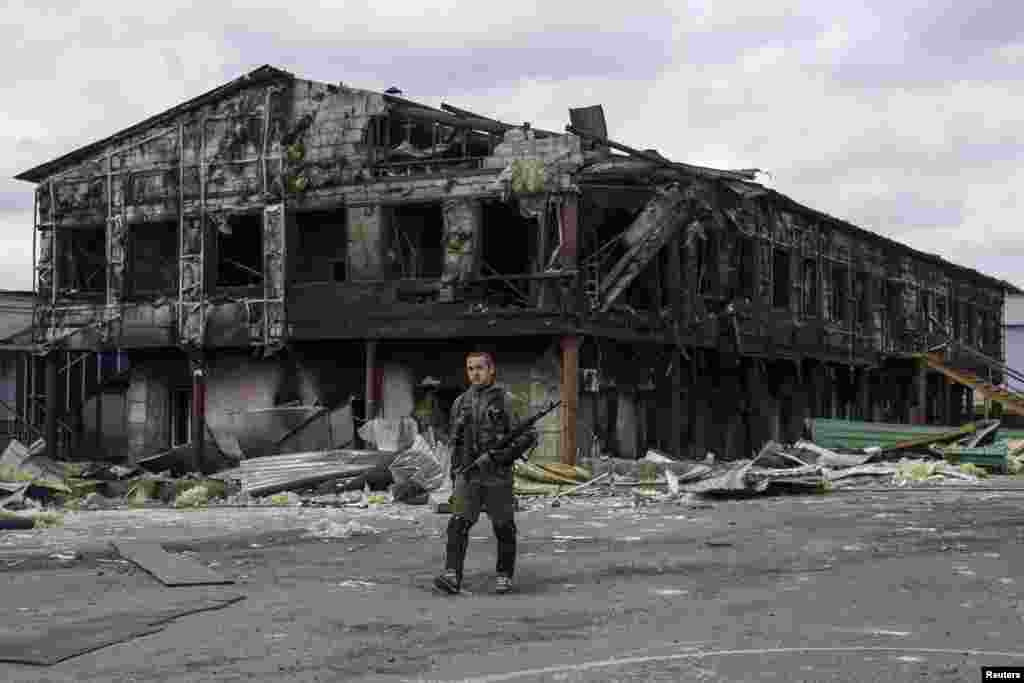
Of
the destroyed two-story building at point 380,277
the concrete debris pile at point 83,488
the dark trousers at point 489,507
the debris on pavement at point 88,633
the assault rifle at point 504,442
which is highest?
the destroyed two-story building at point 380,277

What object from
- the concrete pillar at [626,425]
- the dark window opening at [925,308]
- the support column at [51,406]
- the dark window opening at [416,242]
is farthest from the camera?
the dark window opening at [925,308]

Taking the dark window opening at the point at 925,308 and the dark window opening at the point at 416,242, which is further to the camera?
the dark window opening at the point at 925,308

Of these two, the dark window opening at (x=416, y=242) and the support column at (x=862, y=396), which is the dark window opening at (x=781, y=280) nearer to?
the support column at (x=862, y=396)

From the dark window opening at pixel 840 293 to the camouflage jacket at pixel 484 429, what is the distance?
93.4ft

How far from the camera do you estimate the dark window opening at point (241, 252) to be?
1080 inches

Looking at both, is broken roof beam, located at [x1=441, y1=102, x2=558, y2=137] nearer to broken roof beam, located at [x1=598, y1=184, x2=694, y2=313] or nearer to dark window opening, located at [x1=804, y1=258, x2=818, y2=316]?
broken roof beam, located at [x1=598, y1=184, x2=694, y2=313]

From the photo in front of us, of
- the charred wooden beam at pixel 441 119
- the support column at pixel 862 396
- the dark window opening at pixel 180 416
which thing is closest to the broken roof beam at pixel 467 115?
the charred wooden beam at pixel 441 119

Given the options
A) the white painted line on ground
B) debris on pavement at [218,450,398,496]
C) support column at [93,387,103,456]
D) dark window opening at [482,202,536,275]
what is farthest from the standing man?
support column at [93,387,103,456]

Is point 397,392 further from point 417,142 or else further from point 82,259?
point 82,259

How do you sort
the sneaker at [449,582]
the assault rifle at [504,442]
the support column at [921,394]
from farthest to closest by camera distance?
the support column at [921,394] → the assault rifle at [504,442] → the sneaker at [449,582]

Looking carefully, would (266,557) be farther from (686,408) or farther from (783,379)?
(783,379)

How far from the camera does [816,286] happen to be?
34688mm

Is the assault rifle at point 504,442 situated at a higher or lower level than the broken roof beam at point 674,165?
lower

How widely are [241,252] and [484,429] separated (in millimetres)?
20151
